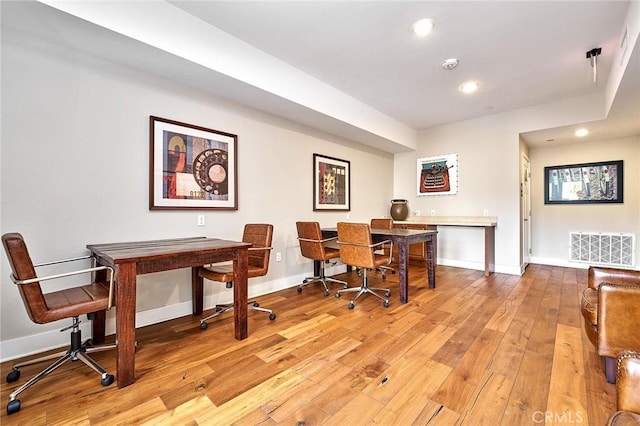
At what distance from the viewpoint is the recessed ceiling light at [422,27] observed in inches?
95.1

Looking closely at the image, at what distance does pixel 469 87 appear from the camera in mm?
3660

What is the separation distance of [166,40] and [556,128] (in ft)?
17.1

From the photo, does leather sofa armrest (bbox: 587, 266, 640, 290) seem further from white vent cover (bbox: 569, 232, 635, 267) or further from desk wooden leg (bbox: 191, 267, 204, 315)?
white vent cover (bbox: 569, 232, 635, 267)

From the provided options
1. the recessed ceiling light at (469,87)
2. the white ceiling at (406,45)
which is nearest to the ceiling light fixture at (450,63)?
the white ceiling at (406,45)

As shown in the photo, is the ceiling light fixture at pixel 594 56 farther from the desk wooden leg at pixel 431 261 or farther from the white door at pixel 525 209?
the desk wooden leg at pixel 431 261

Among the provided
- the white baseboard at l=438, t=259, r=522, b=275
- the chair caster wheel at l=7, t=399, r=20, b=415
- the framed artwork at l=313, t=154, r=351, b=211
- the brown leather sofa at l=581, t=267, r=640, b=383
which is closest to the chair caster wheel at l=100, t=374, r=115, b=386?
the chair caster wheel at l=7, t=399, r=20, b=415

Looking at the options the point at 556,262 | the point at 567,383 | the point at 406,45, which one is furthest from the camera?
the point at 556,262

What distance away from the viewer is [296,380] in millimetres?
1702

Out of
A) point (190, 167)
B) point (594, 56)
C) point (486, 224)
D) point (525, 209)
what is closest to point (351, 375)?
point (190, 167)

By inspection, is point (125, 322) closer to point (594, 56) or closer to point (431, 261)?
point (431, 261)

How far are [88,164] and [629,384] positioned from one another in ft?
11.1

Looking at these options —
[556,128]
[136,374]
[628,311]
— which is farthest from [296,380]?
[556,128]

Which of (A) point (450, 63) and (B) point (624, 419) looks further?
(A) point (450, 63)

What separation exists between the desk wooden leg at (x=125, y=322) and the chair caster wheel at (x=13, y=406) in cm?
43
